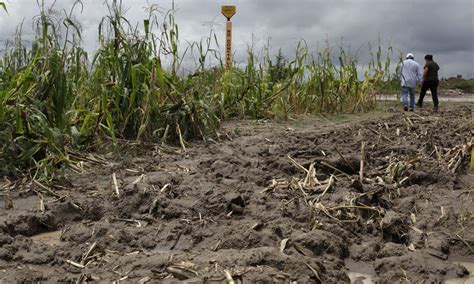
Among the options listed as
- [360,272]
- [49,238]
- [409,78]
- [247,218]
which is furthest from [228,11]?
[360,272]

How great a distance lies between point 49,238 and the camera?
286cm

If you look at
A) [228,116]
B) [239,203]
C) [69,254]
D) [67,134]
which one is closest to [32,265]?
[69,254]

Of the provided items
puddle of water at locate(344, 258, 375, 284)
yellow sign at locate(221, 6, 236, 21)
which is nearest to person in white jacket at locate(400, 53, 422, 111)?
yellow sign at locate(221, 6, 236, 21)

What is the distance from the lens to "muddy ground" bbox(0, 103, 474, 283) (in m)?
2.31

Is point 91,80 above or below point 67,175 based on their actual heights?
above

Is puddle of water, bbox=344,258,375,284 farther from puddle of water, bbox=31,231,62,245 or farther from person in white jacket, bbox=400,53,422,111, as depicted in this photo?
person in white jacket, bbox=400,53,422,111

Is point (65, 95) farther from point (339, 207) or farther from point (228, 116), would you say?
point (228, 116)

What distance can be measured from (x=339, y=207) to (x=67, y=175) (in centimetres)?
186

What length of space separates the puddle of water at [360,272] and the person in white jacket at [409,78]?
8.13 metres

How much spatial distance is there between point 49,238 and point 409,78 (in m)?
8.65

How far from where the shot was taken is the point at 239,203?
315 centimetres

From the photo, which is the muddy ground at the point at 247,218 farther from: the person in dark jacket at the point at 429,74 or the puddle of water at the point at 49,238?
the person in dark jacket at the point at 429,74

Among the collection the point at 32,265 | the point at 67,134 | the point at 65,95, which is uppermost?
the point at 65,95

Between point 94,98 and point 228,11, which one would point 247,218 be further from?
point 228,11
